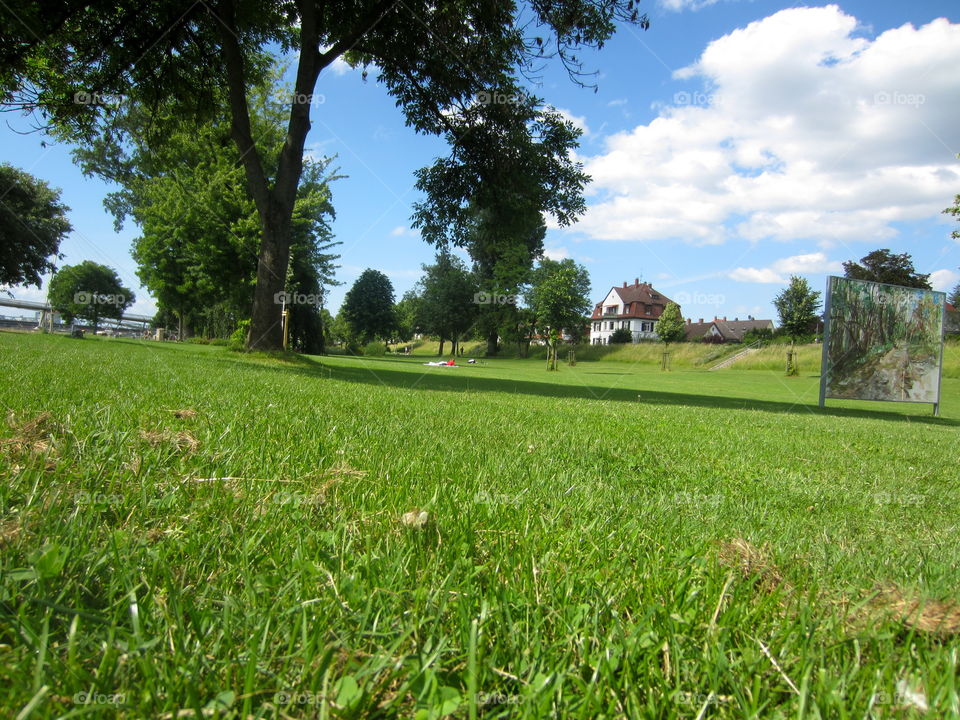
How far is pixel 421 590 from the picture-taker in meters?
1.28

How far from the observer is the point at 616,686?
1075 millimetres

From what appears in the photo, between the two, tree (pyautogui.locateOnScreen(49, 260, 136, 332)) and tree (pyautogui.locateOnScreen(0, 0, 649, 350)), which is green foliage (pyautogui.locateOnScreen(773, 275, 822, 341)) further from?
tree (pyautogui.locateOnScreen(49, 260, 136, 332))

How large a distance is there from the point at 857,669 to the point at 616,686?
1.75 ft

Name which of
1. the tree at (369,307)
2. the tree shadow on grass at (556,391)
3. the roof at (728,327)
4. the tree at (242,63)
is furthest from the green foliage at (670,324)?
the tree at (242,63)

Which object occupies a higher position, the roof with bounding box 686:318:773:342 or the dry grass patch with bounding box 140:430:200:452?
the roof with bounding box 686:318:773:342

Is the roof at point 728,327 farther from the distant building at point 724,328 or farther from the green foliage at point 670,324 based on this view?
the green foliage at point 670,324

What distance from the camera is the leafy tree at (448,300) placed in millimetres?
79188


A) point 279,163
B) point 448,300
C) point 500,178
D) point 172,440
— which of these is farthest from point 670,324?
point 172,440

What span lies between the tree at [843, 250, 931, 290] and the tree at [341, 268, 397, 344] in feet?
196

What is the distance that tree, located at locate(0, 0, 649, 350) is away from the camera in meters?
12.7

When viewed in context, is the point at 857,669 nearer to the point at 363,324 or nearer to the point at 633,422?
the point at 633,422

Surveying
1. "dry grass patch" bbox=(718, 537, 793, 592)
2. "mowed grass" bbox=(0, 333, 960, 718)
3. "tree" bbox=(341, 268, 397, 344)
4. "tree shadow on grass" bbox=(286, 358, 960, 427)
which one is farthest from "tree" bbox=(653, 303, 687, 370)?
"dry grass patch" bbox=(718, 537, 793, 592)

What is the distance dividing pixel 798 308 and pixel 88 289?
97137 mm

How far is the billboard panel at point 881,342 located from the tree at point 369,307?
212ft
